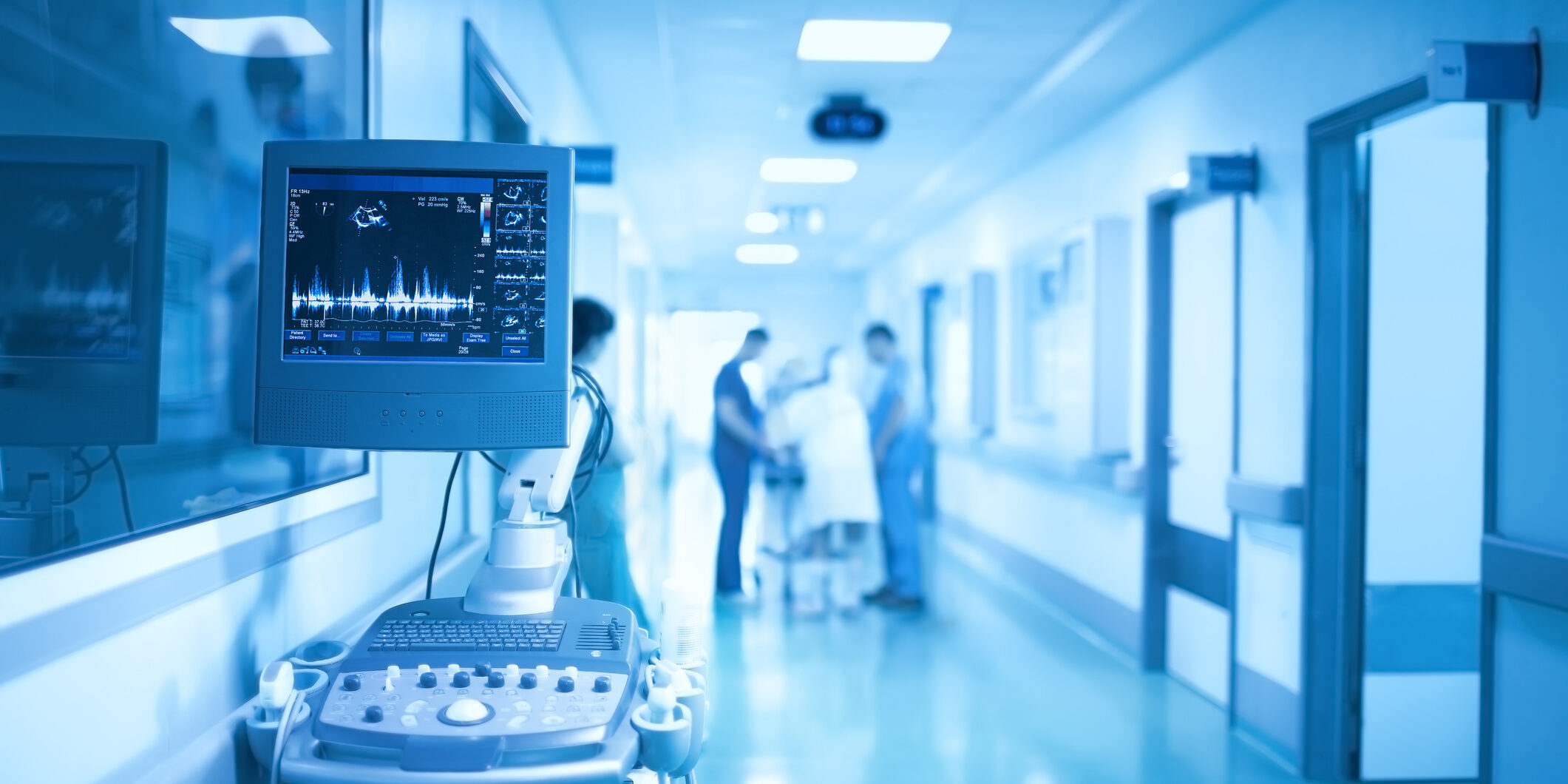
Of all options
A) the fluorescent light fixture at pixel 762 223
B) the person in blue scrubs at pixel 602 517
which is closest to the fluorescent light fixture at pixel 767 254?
the fluorescent light fixture at pixel 762 223

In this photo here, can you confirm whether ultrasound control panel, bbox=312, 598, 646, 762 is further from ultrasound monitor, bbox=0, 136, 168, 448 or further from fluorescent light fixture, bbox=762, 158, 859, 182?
fluorescent light fixture, bbox=762, 158, 859, 182

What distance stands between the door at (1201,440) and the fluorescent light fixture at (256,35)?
3.42m

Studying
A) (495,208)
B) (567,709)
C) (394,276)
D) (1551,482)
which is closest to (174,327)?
(394,276)

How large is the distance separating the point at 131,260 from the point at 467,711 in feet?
2.37

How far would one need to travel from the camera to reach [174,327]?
1.46 metres

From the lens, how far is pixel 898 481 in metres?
5.79

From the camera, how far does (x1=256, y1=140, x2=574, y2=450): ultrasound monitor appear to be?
141 centimetres

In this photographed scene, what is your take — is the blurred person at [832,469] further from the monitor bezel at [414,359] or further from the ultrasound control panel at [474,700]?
the ultrasound control panel at [474,700]

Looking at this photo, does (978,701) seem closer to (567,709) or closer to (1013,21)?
(1013,21)

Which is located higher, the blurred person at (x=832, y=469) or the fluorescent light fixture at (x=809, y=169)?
the fluorescent light fixture at (x=809, y=169)

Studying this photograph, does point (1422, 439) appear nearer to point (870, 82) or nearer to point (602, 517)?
point (602, 517)

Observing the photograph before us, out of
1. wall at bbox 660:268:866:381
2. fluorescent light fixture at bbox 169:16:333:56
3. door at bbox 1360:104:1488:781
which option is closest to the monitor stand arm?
fluorescent light fixture at bbox 169:16:333:56

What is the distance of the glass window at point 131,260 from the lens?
1.12 m

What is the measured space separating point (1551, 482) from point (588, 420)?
2195mm
